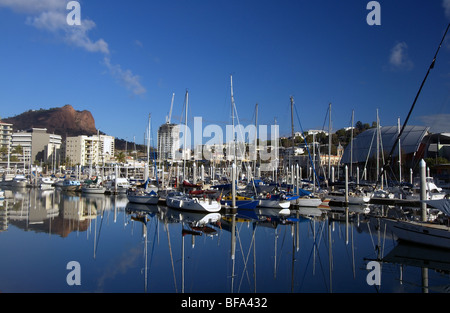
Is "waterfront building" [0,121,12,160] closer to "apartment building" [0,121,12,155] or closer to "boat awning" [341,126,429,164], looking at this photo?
"apartment building" [0,121,12,155]

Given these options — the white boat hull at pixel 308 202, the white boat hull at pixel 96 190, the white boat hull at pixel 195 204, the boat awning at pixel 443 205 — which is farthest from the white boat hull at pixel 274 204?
the white boat hull at pixel 96 190

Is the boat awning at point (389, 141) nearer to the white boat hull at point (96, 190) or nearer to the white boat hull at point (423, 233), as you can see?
the white boat hull at point (96, 190)

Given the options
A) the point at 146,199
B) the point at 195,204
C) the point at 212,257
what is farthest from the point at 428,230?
the point at 146,199

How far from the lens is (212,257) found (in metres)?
16.5

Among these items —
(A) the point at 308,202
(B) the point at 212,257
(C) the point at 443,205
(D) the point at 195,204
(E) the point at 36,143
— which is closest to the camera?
(B) the point at 212,257

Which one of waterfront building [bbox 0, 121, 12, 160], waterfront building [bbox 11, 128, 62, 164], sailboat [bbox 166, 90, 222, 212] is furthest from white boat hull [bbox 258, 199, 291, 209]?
waterfront building [bbox 11, 128, 62, 164]

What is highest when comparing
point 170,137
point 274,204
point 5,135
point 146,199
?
point 5,135

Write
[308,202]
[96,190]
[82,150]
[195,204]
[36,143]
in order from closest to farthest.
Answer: [195,204]
[308,202]
[96,190]
[82,150]
[36,143]

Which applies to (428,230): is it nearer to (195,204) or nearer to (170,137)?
(195,204)

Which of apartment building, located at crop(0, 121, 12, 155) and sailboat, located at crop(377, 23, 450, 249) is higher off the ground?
apartment building, located at crop(0, 121, 12, 155)

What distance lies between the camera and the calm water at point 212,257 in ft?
40.4

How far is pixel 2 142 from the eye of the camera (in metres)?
124

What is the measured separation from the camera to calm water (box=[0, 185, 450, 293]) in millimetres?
12320
